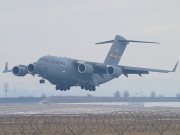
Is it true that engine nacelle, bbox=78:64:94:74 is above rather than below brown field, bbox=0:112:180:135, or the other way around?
above

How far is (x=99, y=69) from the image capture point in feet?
173

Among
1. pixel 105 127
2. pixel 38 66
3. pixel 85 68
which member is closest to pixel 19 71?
pixel 38 66

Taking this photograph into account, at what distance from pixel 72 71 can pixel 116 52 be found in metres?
8.23

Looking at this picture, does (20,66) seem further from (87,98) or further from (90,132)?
(87,98)

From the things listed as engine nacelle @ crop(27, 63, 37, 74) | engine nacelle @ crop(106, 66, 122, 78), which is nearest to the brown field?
engine nacelle @ crop(27, 63, 37, 74)

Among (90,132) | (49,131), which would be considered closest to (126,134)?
(90,132)

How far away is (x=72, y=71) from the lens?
5072 cm

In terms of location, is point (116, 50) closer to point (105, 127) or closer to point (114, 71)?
point (114, 71)

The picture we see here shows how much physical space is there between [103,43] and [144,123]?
2332 centimetres

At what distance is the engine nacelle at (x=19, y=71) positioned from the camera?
52.3 m

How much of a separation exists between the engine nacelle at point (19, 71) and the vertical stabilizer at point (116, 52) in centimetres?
953

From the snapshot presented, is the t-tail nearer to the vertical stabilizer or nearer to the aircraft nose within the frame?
the vertical stabilizer

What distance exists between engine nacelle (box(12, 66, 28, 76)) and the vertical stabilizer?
9.53 meters

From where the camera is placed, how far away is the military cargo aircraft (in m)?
48.3
